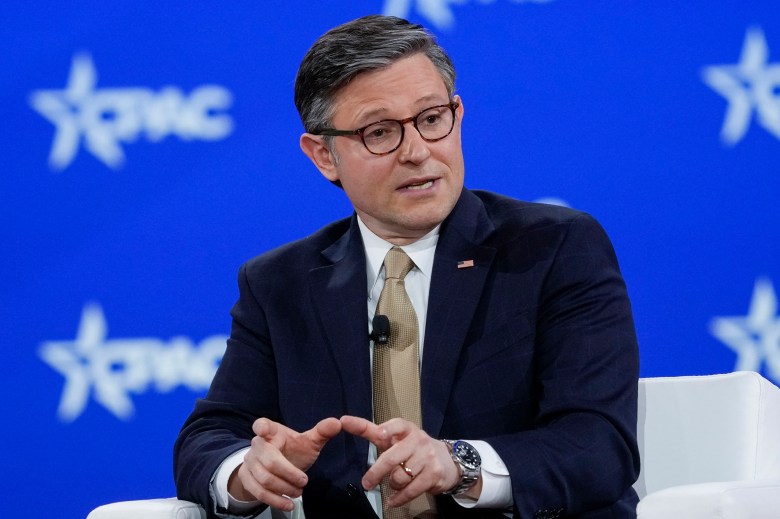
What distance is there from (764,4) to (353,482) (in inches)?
70.1

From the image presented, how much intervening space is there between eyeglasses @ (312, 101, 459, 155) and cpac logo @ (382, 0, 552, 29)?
76cm

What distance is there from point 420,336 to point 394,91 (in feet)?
1.68

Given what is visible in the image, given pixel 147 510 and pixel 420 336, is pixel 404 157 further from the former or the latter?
pixel 147 510

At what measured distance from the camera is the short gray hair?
2205 millimetres

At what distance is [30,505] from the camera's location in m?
3.07

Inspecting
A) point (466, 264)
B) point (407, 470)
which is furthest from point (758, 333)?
point (407, 470)

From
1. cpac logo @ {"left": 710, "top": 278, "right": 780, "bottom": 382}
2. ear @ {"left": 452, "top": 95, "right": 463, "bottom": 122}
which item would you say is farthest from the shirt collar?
cpac logo @ {"left": 710, "top": 278, "right": 780, "bottom": 382}

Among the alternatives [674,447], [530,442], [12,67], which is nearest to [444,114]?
[530,442]

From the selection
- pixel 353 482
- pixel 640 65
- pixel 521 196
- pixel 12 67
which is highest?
pixel 12 67

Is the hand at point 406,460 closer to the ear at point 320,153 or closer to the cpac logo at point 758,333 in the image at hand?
the ear at point 320,153

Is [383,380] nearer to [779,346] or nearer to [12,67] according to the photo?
[779,346]

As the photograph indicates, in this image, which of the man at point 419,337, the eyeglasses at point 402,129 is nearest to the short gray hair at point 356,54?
the man at point 419,337

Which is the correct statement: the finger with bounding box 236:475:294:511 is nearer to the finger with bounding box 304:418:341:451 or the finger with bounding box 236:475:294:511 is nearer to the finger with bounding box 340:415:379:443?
the finger with bounding box 304:418:341:451

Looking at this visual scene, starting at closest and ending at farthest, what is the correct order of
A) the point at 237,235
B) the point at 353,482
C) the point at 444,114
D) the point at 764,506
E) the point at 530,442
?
the point at 764,506
the point at 530,442
the point at 353,482
the point at 444,114
the point at 237,235
